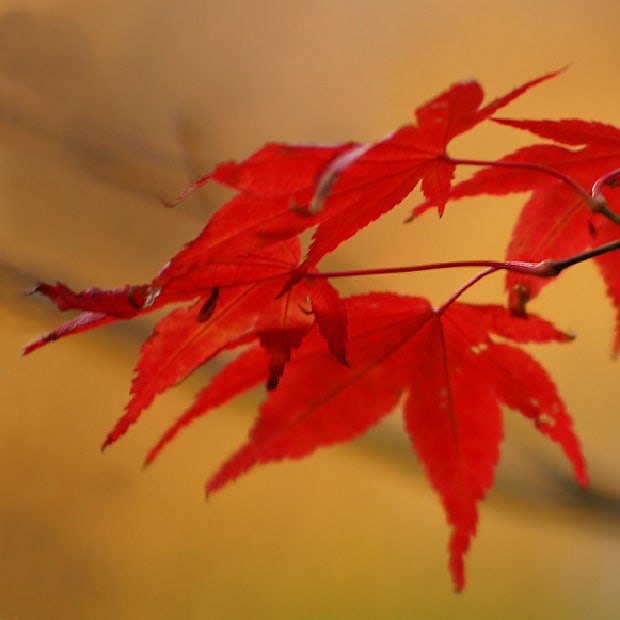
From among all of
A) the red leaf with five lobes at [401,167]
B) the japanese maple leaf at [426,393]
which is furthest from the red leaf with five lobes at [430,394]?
the red leaf with five lobes at [401,167]

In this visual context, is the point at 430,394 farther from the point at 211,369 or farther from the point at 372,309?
the point at 211,369

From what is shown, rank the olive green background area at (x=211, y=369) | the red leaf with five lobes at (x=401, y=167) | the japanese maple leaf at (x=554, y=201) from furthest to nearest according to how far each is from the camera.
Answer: the olive green background area at (x=211, y=369)
the japanese maple leaf at (x=554, y=201)
the red leaf with five lobes at (x=401, y=167)

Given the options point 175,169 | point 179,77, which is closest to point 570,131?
point 175,169

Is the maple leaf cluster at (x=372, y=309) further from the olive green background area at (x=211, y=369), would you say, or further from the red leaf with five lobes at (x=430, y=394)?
the olive green background area at (x=211, y=369)

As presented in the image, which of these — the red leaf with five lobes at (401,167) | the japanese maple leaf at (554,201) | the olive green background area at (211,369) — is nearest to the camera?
the red leaf with five lobes at (401,167)

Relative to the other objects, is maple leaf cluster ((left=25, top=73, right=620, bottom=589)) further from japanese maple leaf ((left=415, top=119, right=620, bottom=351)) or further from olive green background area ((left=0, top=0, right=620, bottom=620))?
olive green background area ((left=0, top=0, right=620, bottom=620))

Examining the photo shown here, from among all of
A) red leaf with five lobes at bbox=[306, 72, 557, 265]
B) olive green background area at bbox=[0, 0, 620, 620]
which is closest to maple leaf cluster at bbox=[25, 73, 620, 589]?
red leaf with five lobes at bbox=[306, 72, 557, 265]

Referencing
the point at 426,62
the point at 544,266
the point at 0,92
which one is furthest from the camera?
the point at 426,62

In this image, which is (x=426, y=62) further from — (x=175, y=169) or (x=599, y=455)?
(x=599, y=455)

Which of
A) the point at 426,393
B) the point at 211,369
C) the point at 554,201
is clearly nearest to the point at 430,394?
the point at 426,393
